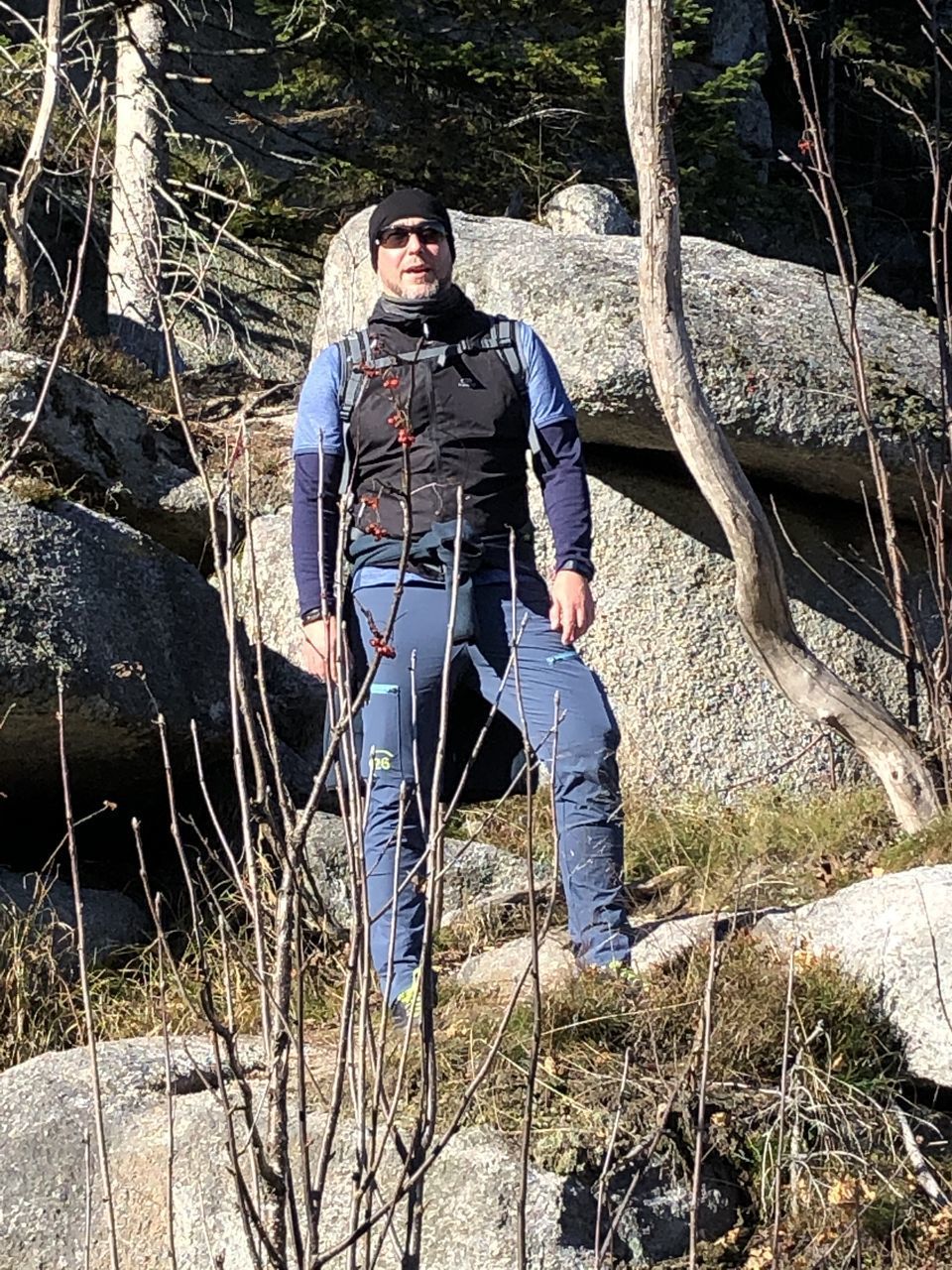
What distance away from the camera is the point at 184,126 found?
1520 centimetres

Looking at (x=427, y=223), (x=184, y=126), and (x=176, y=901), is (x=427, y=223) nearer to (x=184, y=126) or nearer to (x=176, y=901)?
(x=176, y=901)

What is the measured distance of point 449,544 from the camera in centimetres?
442

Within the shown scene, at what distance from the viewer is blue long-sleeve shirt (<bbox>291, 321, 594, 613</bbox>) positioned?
15.0ft

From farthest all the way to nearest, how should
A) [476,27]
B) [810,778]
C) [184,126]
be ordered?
1. [184,126]
2. [476,27]
3. [810,778]

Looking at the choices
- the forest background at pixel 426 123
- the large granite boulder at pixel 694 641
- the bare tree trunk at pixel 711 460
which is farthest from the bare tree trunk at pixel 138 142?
the bare tree trunk at pixel 711 460

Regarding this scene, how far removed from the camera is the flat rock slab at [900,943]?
4250 millimetres

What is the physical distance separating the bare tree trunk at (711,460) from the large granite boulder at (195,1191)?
2.11m

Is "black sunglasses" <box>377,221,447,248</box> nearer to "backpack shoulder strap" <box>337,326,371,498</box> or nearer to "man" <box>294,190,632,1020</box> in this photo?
"man" <box>294,190,632,1020</box>

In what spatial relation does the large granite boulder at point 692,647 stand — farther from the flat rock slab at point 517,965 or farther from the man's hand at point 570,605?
the man's hand at point 570,605

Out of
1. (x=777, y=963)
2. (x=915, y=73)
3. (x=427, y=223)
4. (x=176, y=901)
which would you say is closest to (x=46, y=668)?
(x=176, y=901)

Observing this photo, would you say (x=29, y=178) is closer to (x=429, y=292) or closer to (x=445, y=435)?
(x=429, y=292)

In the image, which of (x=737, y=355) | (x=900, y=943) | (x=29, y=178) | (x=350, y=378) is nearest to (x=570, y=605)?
(x=350, y=378)

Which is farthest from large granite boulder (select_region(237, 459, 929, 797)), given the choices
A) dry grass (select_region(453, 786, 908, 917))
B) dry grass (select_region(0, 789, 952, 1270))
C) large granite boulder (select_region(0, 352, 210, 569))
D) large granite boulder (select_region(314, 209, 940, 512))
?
dry grass (select_region(0, 789, 952, 1270))

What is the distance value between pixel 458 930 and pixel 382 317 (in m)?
2.12
